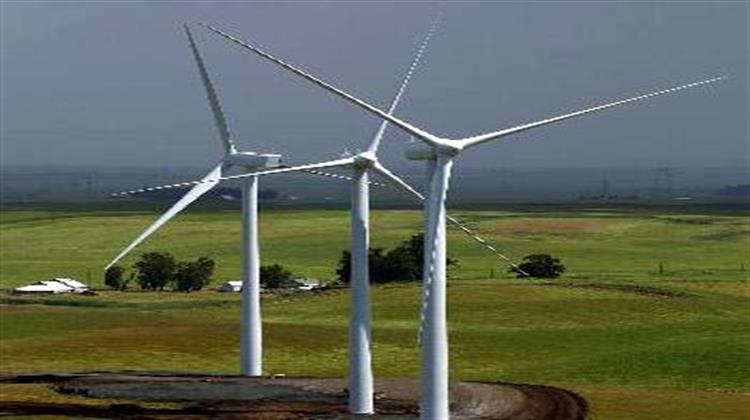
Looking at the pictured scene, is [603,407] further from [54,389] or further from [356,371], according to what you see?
[54,389]

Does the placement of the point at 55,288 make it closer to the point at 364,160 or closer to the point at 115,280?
the point at 115,280

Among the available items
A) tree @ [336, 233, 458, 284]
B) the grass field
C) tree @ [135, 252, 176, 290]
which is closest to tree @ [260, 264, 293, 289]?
tree @ [336, 233, 458, 284]

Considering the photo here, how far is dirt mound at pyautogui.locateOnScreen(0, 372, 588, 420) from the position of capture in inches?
2379

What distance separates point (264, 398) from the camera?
65.1m

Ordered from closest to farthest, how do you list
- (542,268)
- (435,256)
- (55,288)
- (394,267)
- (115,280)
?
(435,256) → (55,288) → (394,267) → (542,268) → (115,280)

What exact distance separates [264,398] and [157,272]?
101214 mm

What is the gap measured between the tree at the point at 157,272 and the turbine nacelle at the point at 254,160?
3688 inches

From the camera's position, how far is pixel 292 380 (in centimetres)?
7244

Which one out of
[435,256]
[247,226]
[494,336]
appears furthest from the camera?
[494,336]

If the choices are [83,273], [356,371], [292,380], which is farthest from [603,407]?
[83,273]

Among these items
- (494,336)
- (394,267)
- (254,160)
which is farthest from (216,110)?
(394,267)

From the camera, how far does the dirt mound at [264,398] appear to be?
60.4 metres

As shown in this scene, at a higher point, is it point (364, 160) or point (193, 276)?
point (364, 160)

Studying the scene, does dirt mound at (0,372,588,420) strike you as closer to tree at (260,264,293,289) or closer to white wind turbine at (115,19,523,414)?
white wind turbine at (115,19,523,414)
